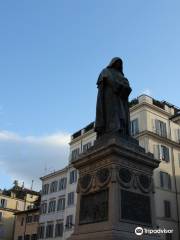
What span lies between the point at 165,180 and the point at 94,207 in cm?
2896

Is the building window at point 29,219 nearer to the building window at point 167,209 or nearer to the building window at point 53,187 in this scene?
the building window at point 53,187

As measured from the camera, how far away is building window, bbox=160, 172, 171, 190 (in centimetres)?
3722

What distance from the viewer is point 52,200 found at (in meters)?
50.8

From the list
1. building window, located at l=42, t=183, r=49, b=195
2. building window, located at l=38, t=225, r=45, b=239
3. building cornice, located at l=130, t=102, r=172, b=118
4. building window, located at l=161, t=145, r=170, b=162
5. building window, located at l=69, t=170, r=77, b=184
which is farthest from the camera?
building window, located at l=42, t=183, r=49, b=195

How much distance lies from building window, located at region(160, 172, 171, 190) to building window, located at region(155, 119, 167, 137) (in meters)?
4.74

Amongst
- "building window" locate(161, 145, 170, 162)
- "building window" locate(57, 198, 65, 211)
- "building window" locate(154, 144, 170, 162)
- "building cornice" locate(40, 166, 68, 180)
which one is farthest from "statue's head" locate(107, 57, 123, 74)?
"building cornice" locate(40, 166, 68, 180)

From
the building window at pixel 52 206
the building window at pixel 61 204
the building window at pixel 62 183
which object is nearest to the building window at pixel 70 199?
the building window at pixel 61 204

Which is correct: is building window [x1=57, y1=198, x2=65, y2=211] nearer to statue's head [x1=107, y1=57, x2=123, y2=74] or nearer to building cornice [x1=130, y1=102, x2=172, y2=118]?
building cornice [x1=130, y1=102, x2=172, y2=118]

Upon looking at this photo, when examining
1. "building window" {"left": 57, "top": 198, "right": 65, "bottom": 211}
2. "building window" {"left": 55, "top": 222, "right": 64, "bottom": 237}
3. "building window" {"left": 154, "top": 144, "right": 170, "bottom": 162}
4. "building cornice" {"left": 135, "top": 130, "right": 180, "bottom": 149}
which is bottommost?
"building window" {"left": 55, "top": 222, "right": 64, "bottom": 237}

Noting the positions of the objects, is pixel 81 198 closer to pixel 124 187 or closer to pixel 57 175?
pixel 124 187

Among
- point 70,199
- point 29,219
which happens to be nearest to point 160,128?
point 70,199

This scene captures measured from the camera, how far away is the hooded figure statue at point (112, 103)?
1158 centimetres

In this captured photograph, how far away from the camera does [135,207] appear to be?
1000 centimetres

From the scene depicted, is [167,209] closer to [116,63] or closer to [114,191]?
[116,63]
